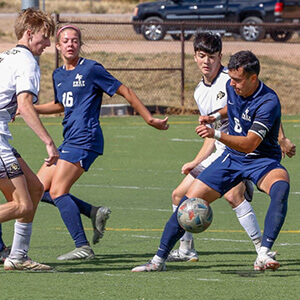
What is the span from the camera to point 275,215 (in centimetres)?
720

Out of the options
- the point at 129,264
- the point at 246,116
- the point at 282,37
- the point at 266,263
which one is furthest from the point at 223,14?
the point at 266,263

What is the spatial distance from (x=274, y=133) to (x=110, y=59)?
21840mm

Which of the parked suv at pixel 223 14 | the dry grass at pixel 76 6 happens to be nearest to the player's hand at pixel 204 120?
the parked suv at pixel 223 14

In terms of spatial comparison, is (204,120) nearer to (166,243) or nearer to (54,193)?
(166,243)

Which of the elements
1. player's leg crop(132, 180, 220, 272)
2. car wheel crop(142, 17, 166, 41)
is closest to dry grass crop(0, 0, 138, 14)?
car wheel crop(142, 17, 166, 41)

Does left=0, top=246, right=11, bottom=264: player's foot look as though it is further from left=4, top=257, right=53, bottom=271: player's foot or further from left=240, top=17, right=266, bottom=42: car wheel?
left=240, top=17, right=266, bottom=42: car wheel

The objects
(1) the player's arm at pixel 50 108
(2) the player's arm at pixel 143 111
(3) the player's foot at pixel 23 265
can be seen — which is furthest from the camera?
(1) the player's arm at pixel 50 108

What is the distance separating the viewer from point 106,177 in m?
14.1

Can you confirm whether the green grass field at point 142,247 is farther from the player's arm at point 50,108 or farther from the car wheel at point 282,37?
the car wheel at point 282,37

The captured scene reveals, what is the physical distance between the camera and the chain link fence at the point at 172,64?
25875 millimetres

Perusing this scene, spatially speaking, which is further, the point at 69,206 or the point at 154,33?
A: the point at 154,33

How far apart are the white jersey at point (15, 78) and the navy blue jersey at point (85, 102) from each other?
128cm

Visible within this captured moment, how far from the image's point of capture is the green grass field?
21.6 ft

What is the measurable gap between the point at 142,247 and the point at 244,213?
1188 millimetres
